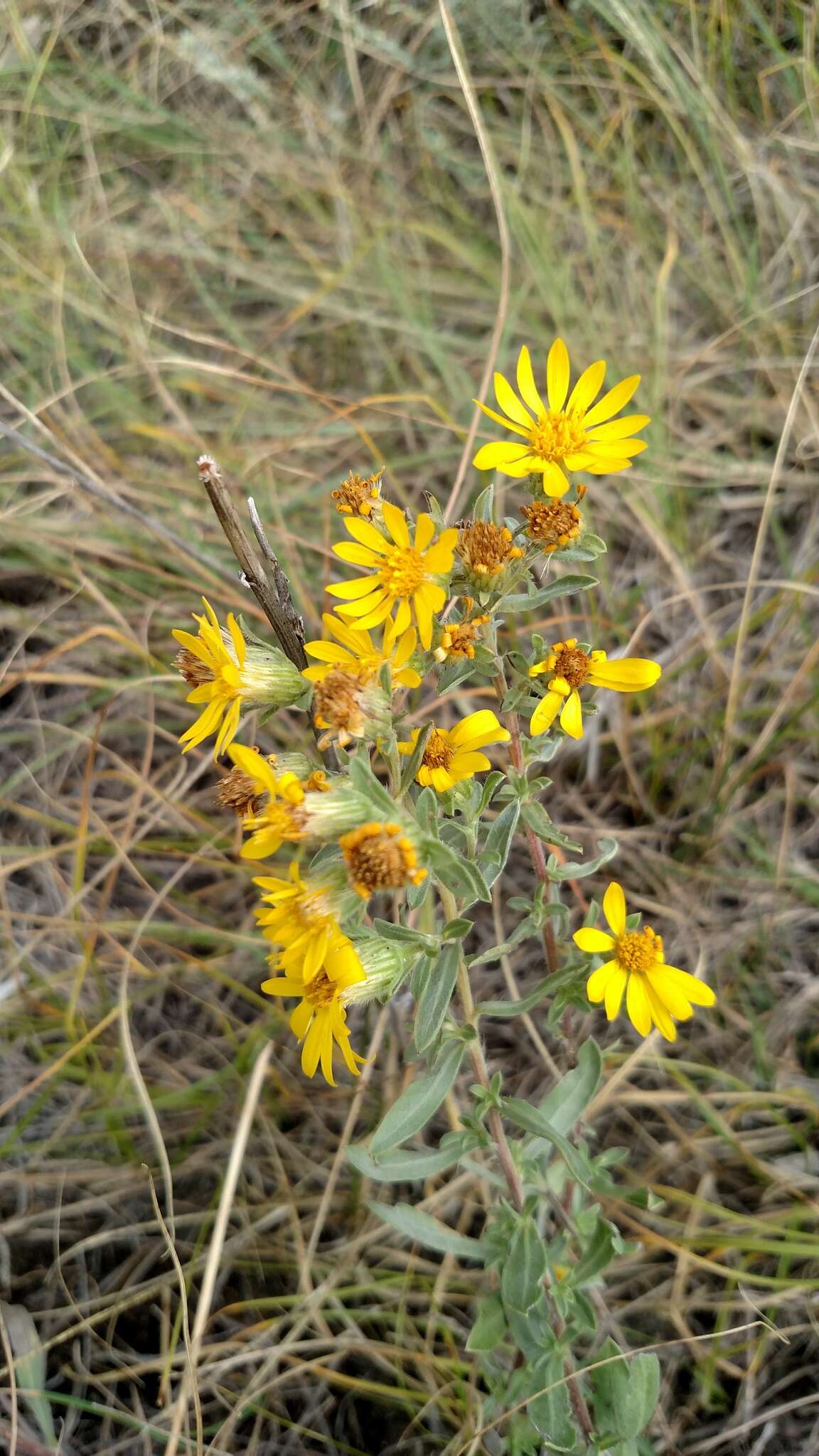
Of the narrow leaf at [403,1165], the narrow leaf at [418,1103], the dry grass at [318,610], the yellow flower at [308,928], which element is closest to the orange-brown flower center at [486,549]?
the yellow flower at [308,928]

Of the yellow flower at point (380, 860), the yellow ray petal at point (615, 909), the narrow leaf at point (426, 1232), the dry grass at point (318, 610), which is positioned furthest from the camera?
the dry grass at point (318, 610)

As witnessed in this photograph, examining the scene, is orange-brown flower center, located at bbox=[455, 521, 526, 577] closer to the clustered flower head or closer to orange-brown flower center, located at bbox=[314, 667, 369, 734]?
the clustered flower head

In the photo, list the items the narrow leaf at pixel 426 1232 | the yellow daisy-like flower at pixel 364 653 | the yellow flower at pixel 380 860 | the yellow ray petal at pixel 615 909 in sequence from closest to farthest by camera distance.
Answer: the yellow flower at pixel 380 860
the yellow daisy-like flower at pixel 364 653
the yellow ray petal at pixel 615 909
the narrow leaf at pixel 426 1232

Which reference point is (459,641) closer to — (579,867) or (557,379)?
(579,867)

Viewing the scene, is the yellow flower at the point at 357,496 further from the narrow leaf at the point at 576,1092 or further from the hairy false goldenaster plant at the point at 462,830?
the narrow leaf at the point at 576,1092

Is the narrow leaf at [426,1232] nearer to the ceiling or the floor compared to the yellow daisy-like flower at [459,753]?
nearer to the floor

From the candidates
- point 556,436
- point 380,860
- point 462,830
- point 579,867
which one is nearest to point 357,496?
point 556,436

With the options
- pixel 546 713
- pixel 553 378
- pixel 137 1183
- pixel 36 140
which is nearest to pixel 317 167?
pixel 36 140
